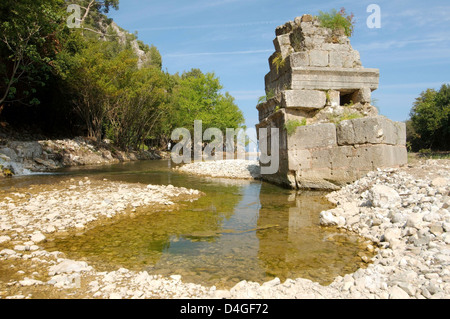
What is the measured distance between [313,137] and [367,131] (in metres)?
1.45

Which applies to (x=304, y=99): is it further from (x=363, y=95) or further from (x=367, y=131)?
(x=367, y=131)

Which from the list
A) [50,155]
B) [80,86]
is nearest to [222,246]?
[50,155]

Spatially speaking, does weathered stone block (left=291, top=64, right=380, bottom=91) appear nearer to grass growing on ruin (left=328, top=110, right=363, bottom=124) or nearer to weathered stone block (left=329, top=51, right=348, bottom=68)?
weathered stone block (left=329, top=51, right=348, bottom=68)

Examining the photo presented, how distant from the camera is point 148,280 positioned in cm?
314

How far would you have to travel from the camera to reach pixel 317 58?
930cm

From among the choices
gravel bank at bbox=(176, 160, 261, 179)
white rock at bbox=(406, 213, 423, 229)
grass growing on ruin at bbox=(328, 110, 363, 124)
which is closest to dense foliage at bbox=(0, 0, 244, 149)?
gravel bank at bbox=(176, 160, 261, 179)

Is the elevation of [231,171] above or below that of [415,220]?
below

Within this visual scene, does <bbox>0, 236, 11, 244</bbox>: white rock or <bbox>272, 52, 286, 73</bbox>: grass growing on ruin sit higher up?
<bbox>272, 52, 286, 73</bbox>: grass growing on ruin

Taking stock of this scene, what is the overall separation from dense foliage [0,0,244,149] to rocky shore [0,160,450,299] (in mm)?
11679

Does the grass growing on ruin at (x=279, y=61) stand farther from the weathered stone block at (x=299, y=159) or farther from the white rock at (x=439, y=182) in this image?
the white rock at (x=439, y=182)

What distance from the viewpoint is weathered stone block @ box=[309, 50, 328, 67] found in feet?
30.5

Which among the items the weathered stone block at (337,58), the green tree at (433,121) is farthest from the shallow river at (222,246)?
the green tree at (433,121)

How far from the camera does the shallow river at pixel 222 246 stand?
3561 millimetres
